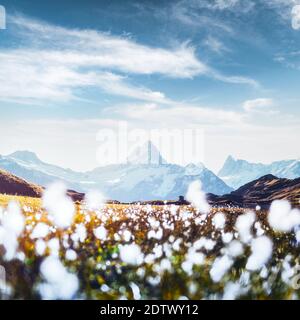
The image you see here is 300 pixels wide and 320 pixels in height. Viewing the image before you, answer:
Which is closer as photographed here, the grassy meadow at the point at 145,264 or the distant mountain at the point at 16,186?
the grassy meadow at the point at 145,264

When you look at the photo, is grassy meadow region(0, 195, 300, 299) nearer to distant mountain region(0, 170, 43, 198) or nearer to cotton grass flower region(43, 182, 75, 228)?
cotton grass flower region(43, 182, 75, 228)

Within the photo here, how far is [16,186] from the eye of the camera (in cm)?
6575

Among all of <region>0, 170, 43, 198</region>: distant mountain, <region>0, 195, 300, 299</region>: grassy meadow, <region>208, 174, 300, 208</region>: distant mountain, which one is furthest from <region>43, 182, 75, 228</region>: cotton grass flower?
<region>0, 170, 43, 198</region>: distant mountain

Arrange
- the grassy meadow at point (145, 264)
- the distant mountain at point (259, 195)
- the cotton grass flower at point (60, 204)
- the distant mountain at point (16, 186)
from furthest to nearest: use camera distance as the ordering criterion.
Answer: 1. the distant mountain at point (16, 186)
2. the distant mountain at point (259, 195)
3. the cotton grass flower at point (60, 204)
4. the grassy meadow at point (145, 264)

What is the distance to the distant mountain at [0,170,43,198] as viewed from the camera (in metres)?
62.8

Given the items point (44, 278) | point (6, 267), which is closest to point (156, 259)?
point (44, 278)

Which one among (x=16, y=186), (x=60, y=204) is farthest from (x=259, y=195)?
(x=16, y=186)

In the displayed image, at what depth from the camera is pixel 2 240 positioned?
5.27m

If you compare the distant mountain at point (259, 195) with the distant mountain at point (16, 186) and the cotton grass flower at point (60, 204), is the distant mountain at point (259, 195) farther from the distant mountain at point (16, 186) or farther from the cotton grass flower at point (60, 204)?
the distant mountain at point (16, 186)

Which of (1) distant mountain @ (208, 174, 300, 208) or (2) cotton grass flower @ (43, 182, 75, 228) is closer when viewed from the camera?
(2) cotton grass flower @ (43, 182, 75, 228)

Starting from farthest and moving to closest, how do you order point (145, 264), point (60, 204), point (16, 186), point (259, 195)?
1. point (16, 186)
2. point (259, 195)
3. point (60, 204)
4. point (145, 264)

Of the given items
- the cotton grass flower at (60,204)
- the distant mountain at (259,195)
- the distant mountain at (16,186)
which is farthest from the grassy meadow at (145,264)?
the distant mountain at (16,186)

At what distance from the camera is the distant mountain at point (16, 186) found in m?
62.8

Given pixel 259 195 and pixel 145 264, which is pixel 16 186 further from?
pixel 145 264
